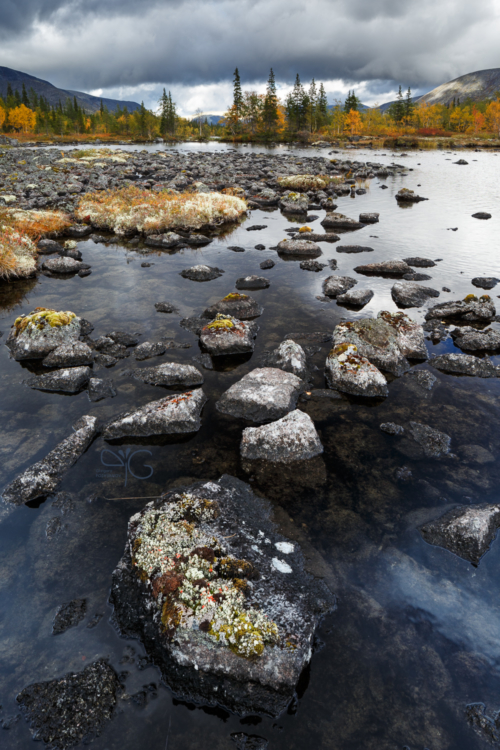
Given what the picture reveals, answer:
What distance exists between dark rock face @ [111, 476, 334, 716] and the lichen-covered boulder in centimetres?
821

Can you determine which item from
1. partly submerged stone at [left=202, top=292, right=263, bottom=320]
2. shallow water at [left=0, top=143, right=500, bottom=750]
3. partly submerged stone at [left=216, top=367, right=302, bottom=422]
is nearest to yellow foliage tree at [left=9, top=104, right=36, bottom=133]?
shallow water at [left=0, top=143, right=500, bottom=750]

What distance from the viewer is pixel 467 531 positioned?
21.5 ft

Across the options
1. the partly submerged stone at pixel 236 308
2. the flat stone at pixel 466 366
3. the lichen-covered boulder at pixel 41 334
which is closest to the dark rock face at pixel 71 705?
the lichen-covered boulder at pixel 41 334

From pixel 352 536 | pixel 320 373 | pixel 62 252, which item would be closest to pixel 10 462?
pixel 352 536

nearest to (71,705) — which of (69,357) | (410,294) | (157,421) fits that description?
(157,421)

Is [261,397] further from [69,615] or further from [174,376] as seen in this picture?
[69,615]

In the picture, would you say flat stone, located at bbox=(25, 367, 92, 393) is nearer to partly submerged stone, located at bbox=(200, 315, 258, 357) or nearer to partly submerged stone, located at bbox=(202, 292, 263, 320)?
partly submerged stone, located at bbox=(200, 315, 258, 357)

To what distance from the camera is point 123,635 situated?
5414 millimetres

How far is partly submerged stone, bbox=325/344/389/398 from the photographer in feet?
34.9

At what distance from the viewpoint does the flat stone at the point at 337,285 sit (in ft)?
56.4

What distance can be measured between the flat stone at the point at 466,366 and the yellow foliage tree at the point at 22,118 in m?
199

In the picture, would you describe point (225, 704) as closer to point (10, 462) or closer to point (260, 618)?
point (260, 618)

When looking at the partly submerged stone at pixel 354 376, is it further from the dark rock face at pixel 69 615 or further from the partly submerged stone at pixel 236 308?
the dark rock face at pixel 69 615

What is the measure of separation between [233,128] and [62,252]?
470 feet
